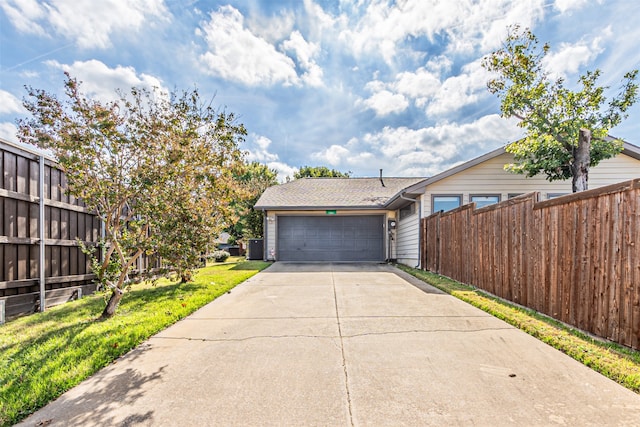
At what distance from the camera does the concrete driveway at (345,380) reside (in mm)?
2078

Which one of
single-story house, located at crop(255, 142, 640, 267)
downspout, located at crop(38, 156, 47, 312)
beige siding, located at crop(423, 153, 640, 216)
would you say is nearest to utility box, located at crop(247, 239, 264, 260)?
single-story house, located at crop(255, 142, 640, 267)

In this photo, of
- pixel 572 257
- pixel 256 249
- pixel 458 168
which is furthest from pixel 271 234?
pixel 572 257

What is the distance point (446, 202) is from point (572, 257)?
21.4 ft

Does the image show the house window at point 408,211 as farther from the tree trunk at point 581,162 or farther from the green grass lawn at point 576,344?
the green grass lawn at point 576,344

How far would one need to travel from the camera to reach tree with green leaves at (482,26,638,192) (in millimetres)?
6973

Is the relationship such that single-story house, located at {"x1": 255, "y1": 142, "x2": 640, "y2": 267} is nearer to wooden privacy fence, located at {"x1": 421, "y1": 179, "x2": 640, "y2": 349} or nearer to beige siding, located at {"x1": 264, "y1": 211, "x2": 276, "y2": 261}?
beige siding, located at {"x1": 264, "y1": 211, "x2": 276, "y2": 261}

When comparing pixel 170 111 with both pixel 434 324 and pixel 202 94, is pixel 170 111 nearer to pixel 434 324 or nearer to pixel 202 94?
pixel 202 94

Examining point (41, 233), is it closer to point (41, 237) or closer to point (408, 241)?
point (41, 237)

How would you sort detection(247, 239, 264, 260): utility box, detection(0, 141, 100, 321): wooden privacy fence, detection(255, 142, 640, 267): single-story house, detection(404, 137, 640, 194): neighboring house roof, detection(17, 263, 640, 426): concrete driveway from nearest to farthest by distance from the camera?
detection(17, 263, 640, 426): concrete driveway < detection(0, 141, 100, 321): wooden privacy fence < detection(404, 137, 640, 194): neighboring house roof < detection(255, 142, 640, 267): single-story house < detection(247, 239, 264, 260): utility box

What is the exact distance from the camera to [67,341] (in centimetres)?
338

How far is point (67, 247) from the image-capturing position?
219 inches

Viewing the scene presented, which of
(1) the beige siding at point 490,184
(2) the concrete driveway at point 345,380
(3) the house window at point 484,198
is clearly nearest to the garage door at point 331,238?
(1) the beige siding at point 490,184

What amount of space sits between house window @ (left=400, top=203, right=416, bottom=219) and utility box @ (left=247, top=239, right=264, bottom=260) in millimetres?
7003

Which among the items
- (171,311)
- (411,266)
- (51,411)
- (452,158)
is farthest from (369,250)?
(51,411)
